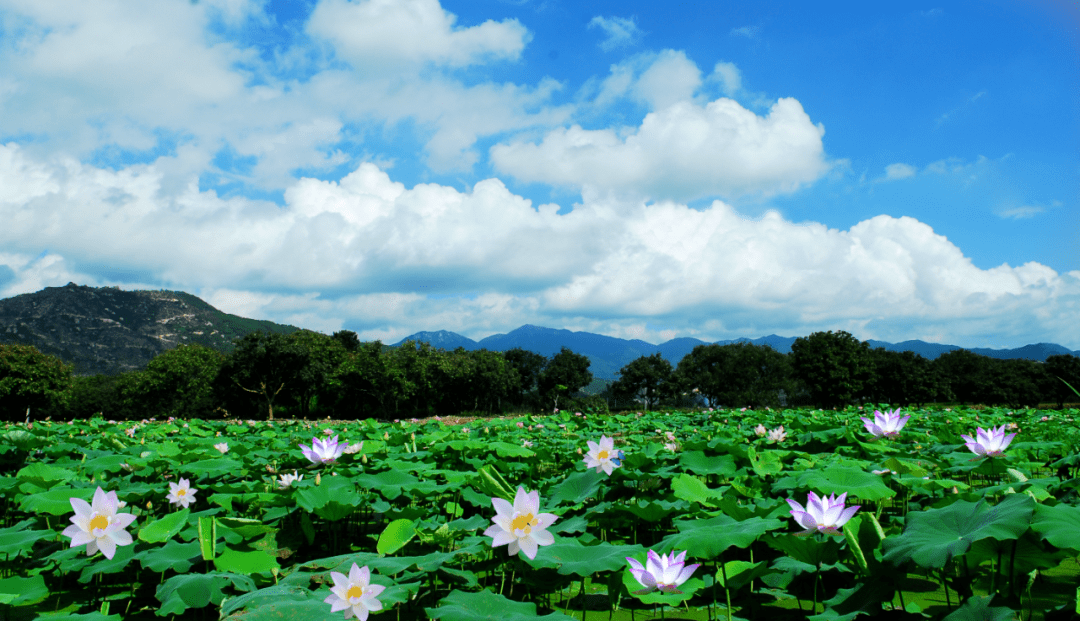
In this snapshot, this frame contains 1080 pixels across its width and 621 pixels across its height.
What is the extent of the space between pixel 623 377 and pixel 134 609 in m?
52.6

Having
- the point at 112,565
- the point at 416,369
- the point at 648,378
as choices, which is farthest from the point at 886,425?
the point at 648,378

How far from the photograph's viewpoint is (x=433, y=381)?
4009 centimetres

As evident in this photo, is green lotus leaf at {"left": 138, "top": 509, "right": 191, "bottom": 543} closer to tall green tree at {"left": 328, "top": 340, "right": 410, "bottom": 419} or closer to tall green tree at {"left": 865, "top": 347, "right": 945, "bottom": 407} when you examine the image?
tall green tree at {"left": 328, "top": 340, "right": 410, "bottom": 419}

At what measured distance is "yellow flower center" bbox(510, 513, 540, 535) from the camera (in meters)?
1.93

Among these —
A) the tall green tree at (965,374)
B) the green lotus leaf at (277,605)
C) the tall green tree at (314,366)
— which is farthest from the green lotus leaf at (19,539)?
the tall green tree at (965,374)

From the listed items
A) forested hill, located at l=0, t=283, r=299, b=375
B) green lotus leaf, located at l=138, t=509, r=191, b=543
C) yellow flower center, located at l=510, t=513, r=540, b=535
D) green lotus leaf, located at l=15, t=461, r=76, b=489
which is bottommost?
green lotus leaf, located at l=15, t=461, r=76, b=489

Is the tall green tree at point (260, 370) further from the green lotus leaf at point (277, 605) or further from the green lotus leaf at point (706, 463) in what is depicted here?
the green lotus leaf at point (277, 605)

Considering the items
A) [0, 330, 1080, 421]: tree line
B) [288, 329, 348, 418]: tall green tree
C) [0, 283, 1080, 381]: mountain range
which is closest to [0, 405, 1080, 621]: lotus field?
[0, 330, 1080, 421]: tree line

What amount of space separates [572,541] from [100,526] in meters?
2.08

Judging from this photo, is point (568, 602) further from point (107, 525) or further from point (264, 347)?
point (264, 347)

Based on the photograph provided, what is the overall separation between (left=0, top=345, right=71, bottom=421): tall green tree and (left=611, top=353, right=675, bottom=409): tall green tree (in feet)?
142

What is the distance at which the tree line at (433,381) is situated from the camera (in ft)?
112

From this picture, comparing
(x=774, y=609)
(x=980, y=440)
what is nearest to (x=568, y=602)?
(x=774, y=609)

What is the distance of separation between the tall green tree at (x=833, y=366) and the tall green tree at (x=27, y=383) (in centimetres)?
4945
